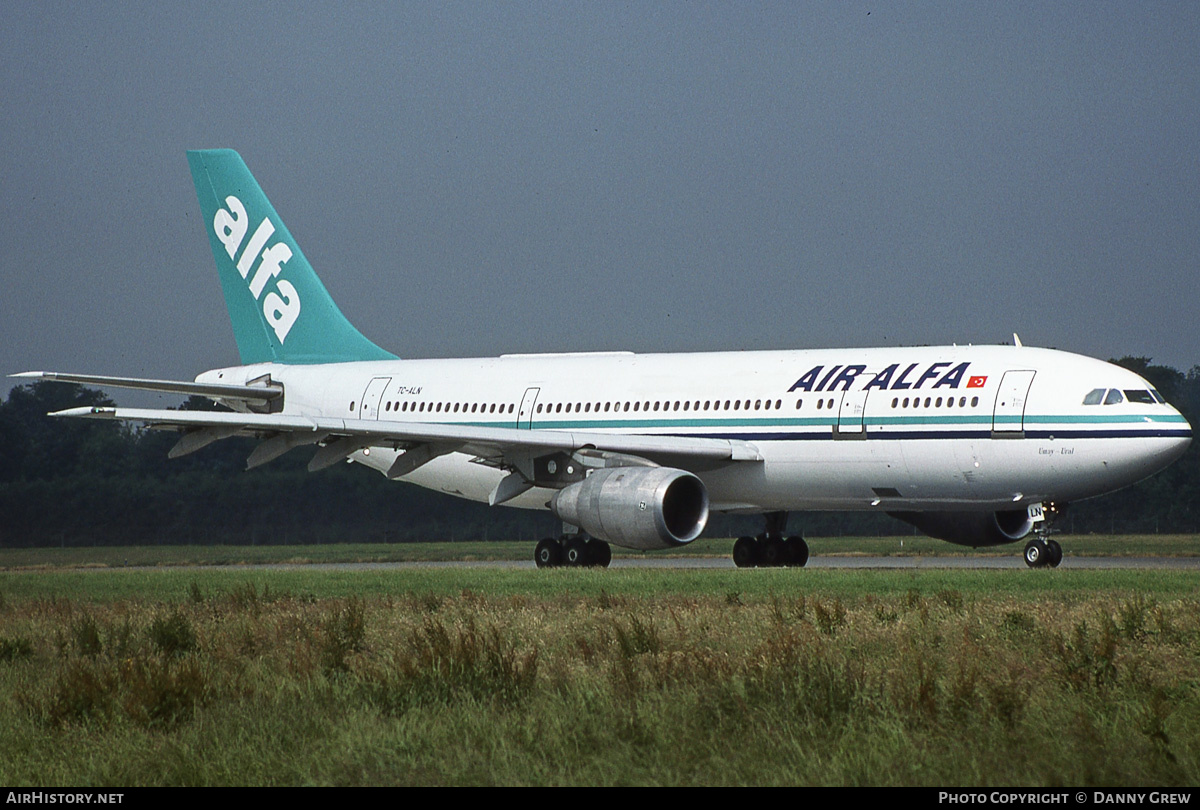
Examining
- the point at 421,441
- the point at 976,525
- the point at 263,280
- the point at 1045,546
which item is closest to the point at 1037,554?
the point at 1045,546

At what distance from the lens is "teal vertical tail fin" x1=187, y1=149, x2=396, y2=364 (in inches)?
1291

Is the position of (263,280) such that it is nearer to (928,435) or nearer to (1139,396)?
(928,435)

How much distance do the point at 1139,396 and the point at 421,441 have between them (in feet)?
36.4

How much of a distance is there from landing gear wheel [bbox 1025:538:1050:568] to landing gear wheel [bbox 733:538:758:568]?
5.37 m

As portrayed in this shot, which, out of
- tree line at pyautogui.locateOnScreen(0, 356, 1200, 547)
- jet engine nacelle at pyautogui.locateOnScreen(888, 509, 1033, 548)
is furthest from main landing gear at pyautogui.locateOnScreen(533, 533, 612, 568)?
tree line at pyautogui.locateOnScreen(0, 356, 1200, 547)

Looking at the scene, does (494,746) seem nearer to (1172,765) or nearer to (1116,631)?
(1172,765)

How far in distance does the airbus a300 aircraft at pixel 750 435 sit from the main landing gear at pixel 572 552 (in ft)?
0.12

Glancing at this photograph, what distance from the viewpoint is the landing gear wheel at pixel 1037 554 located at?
22141 mm

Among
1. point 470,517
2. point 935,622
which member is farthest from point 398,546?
point 935,622

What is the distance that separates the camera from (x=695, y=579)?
18.8 meters

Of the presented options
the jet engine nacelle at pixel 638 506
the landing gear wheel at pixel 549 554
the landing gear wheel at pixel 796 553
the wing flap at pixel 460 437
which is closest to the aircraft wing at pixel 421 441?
the wing flap at pixel 460 437

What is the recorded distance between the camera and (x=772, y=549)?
26469 millimetres

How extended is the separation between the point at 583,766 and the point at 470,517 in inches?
1415

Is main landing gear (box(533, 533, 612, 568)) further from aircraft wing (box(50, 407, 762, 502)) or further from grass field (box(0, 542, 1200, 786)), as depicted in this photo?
grass field (box(0, 542, 1200, 786))
